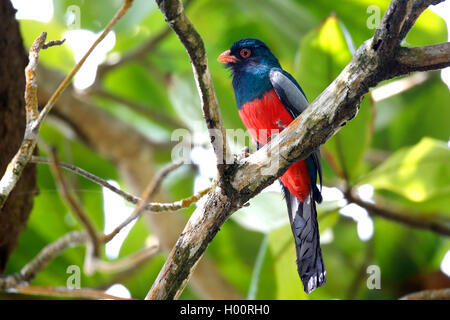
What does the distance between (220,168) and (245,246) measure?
99.0 inches

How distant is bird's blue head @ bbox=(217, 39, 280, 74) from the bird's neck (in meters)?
0.02

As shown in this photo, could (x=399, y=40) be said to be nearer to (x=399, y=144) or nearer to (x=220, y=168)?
(x=220, y=168)

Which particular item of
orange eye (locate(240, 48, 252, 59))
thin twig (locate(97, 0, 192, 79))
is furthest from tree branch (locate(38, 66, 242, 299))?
orange eye (locate(240, 48, 252, 59))

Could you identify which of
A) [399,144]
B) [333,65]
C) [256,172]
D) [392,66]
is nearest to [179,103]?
[333,65]

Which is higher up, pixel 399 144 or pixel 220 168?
pixel 399 144

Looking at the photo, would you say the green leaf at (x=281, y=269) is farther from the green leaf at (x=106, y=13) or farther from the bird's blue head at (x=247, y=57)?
the green leaf at (x=106, y=13)

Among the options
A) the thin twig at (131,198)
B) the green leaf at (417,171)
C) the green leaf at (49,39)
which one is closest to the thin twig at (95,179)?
the thin twig at (131,198)

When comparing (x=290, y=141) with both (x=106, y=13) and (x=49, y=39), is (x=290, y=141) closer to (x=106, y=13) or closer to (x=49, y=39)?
(x=106, y=13)

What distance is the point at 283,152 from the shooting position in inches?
61.4

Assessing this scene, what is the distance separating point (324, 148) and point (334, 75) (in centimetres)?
40

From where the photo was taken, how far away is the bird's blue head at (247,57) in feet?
7.06

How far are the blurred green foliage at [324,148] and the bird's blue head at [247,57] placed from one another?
5.5 inches

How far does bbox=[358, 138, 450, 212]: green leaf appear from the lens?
8.34 feet
